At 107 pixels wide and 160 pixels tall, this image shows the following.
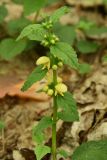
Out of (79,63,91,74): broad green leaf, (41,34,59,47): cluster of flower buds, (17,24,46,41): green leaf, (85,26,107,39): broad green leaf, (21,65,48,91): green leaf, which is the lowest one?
(21,65,48,91): green leaf

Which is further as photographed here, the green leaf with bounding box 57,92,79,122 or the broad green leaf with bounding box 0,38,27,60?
the broad green leaf with bounding box 0,38,27,60

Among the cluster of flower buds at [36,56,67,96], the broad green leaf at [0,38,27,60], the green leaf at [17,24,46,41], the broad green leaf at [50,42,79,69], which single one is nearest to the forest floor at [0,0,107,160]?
the broad green leaf at [0,38,27,60]

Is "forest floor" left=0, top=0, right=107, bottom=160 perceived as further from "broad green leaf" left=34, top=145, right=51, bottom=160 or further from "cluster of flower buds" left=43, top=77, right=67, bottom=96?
"cluster of flower buds" left=43, top=77, right=67, bottom=96

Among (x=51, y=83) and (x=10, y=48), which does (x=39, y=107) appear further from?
(x=51, y=83)

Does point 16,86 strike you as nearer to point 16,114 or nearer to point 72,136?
point 16,114

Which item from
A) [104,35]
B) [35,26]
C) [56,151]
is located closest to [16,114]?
[56,151]

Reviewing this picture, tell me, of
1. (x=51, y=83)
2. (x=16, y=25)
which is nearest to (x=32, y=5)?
(x=16, y=25)

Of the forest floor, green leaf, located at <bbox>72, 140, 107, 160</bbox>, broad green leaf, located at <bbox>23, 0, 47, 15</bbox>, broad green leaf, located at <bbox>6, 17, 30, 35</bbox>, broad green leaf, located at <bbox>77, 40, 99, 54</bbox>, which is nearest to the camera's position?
green leaf, located at <bbox>72, 140, 107, 160</bbox>

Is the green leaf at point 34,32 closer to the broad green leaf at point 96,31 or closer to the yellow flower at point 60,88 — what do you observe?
the yellow flower at point 60,88
